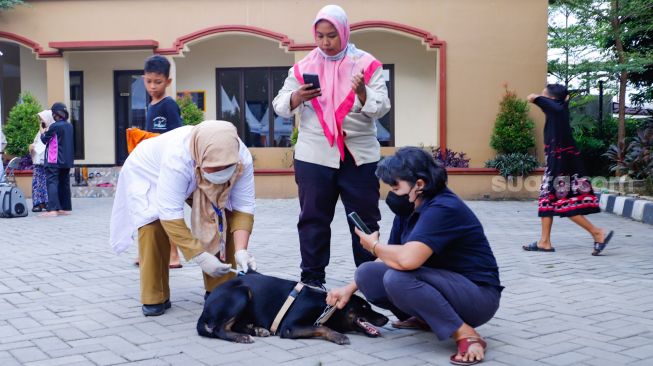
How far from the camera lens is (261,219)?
10.5m

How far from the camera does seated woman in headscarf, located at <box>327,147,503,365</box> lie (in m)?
3.55

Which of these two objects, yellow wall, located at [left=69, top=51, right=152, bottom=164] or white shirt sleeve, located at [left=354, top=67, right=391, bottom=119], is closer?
white shirt sleeve, located at [left=354, top=67, right=391, bottom=119]

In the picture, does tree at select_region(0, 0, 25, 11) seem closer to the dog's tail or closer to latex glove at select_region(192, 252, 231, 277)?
latex glove at select_region(192, 252, 231, 277)

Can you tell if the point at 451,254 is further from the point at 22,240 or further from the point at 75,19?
the point at 75,19

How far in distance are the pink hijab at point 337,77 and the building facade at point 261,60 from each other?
9132 millimetres

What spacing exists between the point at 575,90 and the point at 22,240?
17.3 m

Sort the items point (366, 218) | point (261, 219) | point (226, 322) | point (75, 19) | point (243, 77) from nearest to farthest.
Result: 1. point (226, 322)
2. point (366, 218)
3. point (261, 219)
4. point (75, 19)
5. point (243, 77)

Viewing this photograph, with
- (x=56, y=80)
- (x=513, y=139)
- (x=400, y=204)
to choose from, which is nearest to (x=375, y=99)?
(x=400, y=204)

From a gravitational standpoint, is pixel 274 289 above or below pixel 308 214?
below

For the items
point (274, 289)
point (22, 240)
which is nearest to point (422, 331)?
point (274, 289)

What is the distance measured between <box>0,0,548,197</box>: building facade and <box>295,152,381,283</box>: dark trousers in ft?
29.9

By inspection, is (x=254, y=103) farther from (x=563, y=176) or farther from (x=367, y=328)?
(x=367, y=328)

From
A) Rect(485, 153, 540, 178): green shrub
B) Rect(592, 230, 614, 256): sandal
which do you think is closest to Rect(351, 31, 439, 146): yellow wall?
Rect(485, 153, 540, 178): green shrub

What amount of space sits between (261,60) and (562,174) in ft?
Answer: 33.6
